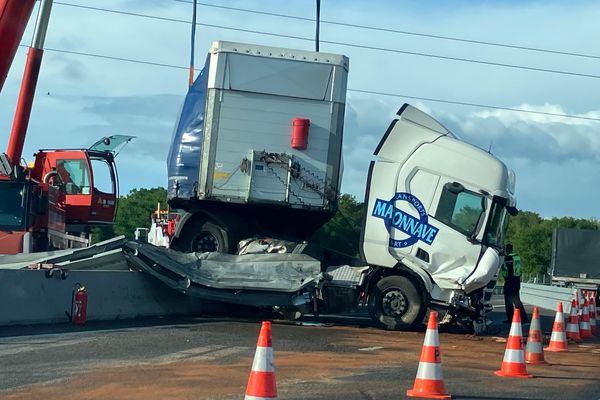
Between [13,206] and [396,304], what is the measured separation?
7.95m

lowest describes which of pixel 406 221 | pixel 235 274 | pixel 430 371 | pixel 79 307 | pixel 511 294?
pixel 79 307

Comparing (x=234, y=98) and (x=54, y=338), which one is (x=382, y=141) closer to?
(x=234, y=98)

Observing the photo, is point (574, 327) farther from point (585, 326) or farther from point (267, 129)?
point (267, 129)

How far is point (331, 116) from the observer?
17.2m

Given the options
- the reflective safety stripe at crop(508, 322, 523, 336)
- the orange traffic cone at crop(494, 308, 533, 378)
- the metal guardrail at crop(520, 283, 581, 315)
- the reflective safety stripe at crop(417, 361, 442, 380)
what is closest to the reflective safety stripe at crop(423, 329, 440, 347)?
the reflective safety stripe at crop(417, 361, 442, 380)

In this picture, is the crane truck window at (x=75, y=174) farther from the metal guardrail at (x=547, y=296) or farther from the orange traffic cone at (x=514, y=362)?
the orange traffic cone at (x=514, y=362)

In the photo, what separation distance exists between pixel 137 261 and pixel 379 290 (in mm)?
4195

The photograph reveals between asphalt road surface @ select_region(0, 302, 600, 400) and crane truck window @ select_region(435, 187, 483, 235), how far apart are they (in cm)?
191

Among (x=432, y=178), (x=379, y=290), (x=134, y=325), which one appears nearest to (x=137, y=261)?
(x=134, y=325)

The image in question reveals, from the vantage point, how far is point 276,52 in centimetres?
1714

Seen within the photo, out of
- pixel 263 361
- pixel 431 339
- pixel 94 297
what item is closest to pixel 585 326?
pixel 94 297

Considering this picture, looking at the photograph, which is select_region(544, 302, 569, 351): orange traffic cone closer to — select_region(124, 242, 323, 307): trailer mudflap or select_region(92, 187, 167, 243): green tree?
select_region(124, 242, 323, 307): trailer mudflap

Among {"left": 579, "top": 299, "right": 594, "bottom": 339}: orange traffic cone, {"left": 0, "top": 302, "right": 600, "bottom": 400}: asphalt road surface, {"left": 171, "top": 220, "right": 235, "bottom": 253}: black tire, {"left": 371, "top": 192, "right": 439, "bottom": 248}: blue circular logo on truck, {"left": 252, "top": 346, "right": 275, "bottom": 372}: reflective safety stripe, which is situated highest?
{"left": 371, "top": 192, "right": 439, "bottom": 248}: blue circular logo on truck

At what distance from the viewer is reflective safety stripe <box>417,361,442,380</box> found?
30.7 ft
